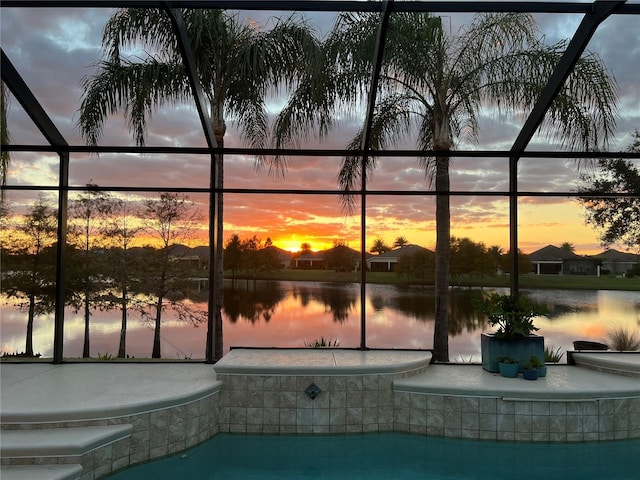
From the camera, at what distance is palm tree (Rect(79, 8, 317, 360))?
287 inches

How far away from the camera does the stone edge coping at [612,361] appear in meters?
5.77

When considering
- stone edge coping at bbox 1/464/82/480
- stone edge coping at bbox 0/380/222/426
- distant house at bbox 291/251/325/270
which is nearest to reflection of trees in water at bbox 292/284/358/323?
distant house at bbox 291/251/325/270

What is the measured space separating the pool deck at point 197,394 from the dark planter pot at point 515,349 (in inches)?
8.8

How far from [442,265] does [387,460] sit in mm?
3662

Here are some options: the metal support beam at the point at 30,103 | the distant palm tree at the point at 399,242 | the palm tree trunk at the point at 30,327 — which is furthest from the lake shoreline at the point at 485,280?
the metal support beam at the point at 30,103

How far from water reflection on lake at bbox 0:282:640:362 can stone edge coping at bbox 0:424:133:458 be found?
13.5 ft

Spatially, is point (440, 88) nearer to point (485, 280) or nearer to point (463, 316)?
point (463, 316)

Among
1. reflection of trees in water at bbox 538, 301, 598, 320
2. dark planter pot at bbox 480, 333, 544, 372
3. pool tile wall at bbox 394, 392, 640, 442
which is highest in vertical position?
reflection of trees in water at bbox 538, 301, 598, 320

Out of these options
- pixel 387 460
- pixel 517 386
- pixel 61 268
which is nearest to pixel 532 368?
pixel 517 386

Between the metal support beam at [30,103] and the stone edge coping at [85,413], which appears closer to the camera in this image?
the stone edge coping at [85,413]

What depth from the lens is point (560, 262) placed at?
10133 mm

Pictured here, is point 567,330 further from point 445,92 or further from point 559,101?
point 445,92

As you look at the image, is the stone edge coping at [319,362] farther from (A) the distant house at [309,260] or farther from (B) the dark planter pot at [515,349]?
(A) the distant house at [309,260]

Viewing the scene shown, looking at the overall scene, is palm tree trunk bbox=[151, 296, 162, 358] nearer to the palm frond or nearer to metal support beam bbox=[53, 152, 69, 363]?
metal support beam bbox=[53, 152, 69, 363]
